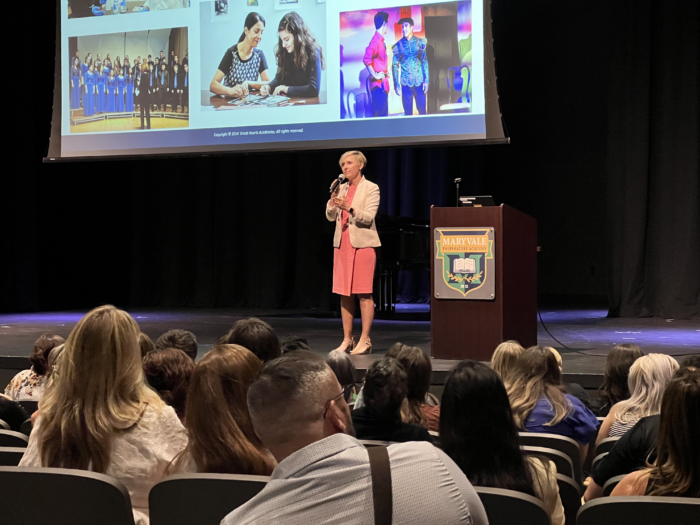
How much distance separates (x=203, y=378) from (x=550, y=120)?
10354 mm

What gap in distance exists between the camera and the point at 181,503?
59.5 inches

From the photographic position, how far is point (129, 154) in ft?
21.8

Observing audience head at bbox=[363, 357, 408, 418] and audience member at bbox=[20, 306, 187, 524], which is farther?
audience head at bbox=[363, 357, 408, 418]

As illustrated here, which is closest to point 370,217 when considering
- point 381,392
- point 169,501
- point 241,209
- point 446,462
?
point 381,392

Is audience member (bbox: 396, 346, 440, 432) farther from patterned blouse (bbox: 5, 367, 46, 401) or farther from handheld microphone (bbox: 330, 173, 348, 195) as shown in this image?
handheld microphone (bbox: 330, 173, 348, 195)

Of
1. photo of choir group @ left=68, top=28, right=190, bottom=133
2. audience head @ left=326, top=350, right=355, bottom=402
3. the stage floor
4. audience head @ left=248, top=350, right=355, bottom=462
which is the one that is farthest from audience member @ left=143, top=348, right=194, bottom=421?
photo of choir group @ left=68, top=28, right=190, bottom=133

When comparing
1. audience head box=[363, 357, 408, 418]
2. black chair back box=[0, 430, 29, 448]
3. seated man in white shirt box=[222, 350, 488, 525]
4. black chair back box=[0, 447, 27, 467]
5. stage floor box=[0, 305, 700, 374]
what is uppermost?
seated man in white shirt box=[222, 350, 488, 525]

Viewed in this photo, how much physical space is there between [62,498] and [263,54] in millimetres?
5287

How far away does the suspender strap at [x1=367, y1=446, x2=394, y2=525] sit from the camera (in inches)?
34.7

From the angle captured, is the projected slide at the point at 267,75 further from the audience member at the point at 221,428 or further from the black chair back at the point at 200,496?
the black chair back at the point at 200,496

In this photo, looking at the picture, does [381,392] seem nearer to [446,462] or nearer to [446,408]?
[446,408]

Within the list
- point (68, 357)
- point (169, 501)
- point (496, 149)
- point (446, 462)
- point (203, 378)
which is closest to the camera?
point (446, 462)

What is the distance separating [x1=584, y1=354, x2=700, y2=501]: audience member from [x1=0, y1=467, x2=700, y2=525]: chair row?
510 mm

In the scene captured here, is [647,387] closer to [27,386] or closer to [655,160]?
[27,386]
